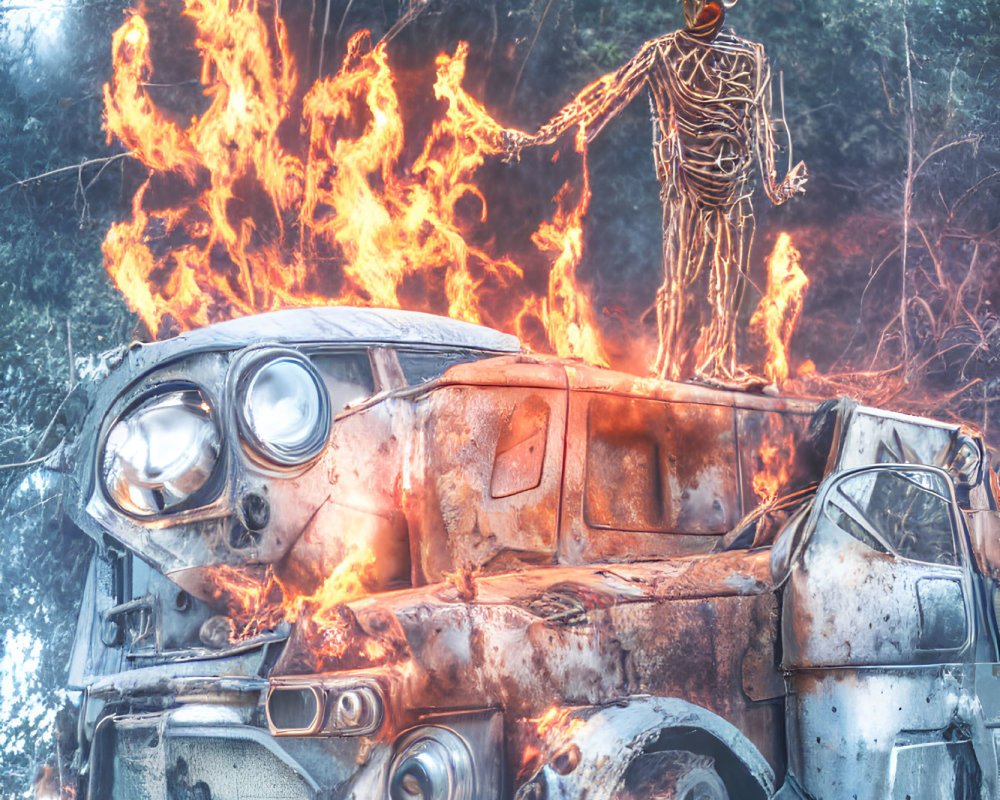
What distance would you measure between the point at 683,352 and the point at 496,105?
3.78 metres

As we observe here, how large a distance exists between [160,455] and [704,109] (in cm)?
439

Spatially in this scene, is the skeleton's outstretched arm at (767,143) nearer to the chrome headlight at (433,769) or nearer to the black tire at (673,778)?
the black tire at (673,778)

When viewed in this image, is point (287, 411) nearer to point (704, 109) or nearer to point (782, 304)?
point (704, 109)

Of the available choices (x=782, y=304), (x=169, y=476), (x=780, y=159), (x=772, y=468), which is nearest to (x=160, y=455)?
(x=169, y=476)

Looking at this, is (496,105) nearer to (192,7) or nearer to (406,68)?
(406,68)

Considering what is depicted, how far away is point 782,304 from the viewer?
11.7 m

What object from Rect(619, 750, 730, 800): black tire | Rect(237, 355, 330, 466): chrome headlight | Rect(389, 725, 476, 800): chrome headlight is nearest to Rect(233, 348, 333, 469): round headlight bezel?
Rect(237, 355, 330, 466): chrome headlight

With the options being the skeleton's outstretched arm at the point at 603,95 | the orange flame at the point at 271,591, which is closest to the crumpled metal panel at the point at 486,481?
the orange flame at the point at 271,591

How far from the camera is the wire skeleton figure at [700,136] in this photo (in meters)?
6.65

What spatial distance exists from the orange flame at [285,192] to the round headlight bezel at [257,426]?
6233 mm

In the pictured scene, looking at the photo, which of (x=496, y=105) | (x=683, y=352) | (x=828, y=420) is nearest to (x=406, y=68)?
(x=496, y=105)

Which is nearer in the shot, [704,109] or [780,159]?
[704,109]

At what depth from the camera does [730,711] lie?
12.1 feet

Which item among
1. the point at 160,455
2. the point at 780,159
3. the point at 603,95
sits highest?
the point at 780,159
